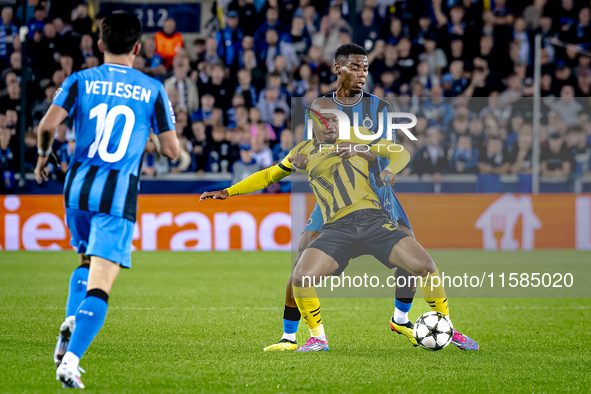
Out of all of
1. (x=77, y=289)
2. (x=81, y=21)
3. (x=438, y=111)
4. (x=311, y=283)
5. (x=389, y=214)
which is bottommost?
(x=311, y=283)

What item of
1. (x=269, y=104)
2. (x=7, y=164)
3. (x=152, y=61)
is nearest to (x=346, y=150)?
(x=269, y=104)

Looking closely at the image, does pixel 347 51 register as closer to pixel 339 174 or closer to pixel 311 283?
pixel 339 174

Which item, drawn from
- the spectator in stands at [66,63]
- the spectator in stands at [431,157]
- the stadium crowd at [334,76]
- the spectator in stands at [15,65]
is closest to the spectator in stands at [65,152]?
the stadium crowd at [334,76]

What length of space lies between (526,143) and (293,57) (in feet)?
15.4

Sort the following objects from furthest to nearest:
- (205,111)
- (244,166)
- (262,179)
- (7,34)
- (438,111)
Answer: (7,34) < (205,111) < (438,111) < (244,166) < (262,179)

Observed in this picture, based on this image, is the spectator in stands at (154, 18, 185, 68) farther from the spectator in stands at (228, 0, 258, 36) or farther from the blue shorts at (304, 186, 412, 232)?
the blue shorts at (304, 186, 412, 232)

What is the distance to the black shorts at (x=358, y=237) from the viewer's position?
5004 millimetres

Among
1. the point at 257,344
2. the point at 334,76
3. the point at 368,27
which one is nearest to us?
the point at 257,344

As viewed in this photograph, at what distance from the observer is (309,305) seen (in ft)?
16.5

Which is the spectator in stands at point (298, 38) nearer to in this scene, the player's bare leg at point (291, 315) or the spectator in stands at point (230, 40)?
the spectator in stands at point (230, 40)

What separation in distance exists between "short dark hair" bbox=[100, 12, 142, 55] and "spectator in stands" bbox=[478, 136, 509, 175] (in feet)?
28.8

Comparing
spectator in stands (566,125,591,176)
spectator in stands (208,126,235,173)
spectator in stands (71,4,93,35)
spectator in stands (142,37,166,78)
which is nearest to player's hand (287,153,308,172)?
spectator in stands (208,126,235,173)

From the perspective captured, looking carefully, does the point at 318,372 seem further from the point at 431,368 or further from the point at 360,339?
the point at 360,339

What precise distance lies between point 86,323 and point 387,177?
213 centimetres
